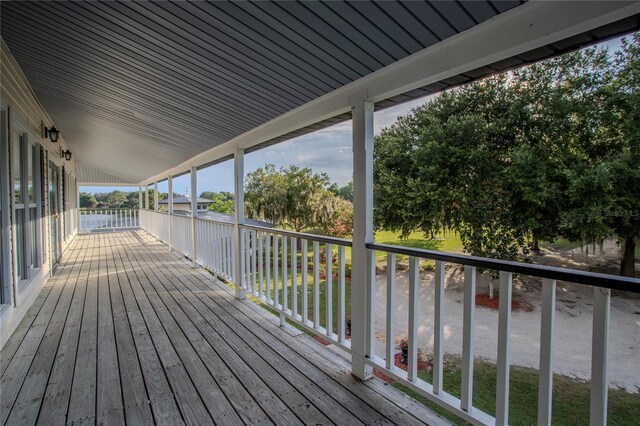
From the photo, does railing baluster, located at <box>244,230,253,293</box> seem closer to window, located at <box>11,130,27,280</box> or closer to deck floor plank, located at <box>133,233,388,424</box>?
deck floor plank, located at <box>133,233,388,424</box>

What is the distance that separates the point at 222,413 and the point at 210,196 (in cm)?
2686

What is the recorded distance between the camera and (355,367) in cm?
228

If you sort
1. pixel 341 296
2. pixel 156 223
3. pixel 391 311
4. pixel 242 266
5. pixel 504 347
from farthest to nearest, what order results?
pixel 156 223 < pixel 242 266 < pixel 341 296 < pixel 391 311 < pixel 504 347

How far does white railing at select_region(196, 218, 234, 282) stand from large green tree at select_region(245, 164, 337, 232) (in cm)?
558

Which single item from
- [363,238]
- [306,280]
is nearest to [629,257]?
[363,238]

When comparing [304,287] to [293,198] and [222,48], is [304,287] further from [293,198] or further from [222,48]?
[293,198]

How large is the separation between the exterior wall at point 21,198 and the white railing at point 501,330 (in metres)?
3.35

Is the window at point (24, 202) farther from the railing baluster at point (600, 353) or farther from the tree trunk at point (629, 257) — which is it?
the tree trunk at point (629, 257)

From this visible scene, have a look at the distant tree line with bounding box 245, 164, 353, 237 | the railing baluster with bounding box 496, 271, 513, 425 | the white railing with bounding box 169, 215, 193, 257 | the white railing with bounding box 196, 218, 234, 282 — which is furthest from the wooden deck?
the distant tree line with bounding box 245, 164, 353, 237

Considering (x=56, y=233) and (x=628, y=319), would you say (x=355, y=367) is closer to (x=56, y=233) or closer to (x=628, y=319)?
(x=628, y=319)

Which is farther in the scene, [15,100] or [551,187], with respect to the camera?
[15,100]

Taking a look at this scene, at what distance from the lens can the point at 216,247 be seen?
5.10 m

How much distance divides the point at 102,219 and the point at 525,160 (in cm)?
1523

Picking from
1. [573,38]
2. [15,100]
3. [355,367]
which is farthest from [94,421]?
[15,100]
